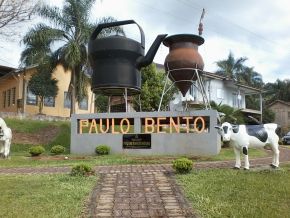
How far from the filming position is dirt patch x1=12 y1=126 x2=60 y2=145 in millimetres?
28062

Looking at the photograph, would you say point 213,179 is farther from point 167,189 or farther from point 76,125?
point 76,125

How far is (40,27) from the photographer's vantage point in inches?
1206

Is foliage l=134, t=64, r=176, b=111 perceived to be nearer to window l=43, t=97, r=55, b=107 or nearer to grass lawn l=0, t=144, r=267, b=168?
window l=43, t=97, r=55, b=107

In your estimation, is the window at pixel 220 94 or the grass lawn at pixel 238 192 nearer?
the grass lawn at pixel 238 192

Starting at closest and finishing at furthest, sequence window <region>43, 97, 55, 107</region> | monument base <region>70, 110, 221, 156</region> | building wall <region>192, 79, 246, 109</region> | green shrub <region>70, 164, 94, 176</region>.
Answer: green shrub <region>70, 164, 94, 176</region>
monument base <region>70, 110, 221, 156</region>
window <region>43, 97, 55, 107</region>
building wall <region>192, 79, 246, 109</region>

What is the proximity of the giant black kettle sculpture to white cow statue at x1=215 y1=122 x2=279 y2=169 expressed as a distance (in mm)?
10032

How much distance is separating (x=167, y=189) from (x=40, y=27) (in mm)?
24236

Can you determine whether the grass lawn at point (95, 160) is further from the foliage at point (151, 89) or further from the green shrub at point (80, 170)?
the foliage at point (151, 89)

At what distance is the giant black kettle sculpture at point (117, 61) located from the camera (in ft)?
68.4

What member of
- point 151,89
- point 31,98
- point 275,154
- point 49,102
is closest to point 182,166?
point 275,154

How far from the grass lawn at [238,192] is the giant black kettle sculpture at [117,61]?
1056cm

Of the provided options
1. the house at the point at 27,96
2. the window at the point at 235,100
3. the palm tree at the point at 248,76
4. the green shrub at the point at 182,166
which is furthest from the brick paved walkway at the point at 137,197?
the palm tree at the point at 248,76

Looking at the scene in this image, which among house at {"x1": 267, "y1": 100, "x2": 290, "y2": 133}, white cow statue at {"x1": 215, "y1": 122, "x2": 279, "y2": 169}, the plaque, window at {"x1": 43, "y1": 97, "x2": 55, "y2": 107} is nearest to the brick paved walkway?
white cow statue at {"x1": 215, "y1": 122, "x2": 279, "y2": 169}

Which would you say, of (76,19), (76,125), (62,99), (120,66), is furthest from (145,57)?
(62,99)
